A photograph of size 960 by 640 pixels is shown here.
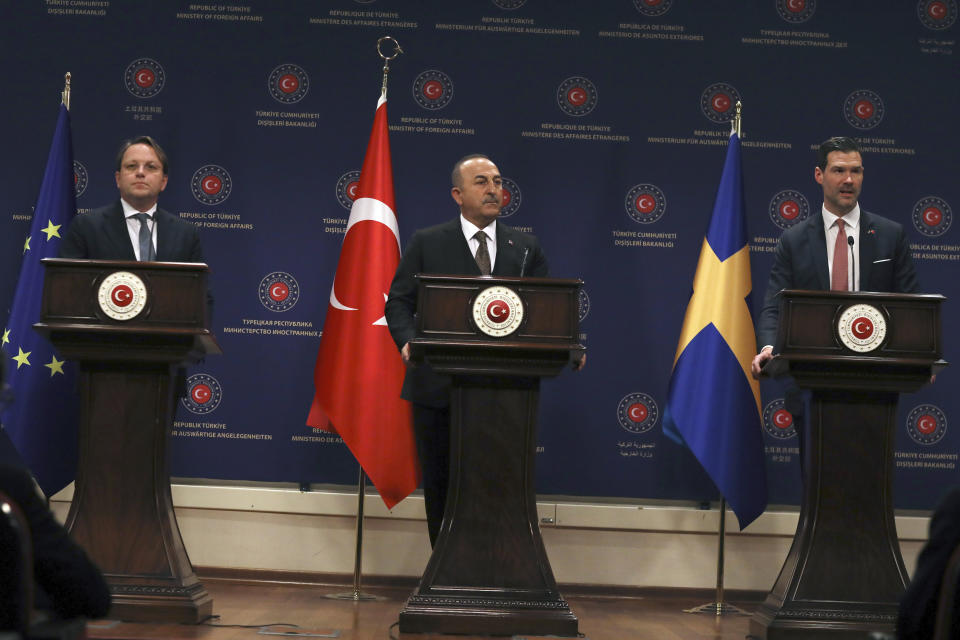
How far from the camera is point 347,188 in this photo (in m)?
5.77

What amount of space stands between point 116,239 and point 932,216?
14.0ft

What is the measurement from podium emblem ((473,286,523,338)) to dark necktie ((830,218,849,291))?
147cm

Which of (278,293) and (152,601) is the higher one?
(278,293)

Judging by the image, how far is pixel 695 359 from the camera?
17.2ft

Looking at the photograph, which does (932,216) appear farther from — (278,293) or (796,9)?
(278,293)

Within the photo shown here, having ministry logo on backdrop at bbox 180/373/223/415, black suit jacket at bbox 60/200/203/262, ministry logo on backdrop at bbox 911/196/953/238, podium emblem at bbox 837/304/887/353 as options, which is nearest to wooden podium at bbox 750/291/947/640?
podium emblem at bbox 837/304/887/353

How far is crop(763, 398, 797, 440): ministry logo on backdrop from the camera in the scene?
5.63m

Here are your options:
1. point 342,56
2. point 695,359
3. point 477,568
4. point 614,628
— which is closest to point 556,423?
point 695,359

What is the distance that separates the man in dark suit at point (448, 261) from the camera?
181 inches

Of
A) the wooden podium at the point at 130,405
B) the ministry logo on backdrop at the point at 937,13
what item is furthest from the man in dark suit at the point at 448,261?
the ministry logo on backdrop at the point at 937,13

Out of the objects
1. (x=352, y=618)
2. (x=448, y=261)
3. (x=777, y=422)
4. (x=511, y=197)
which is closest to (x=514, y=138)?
(x=511, y=197)

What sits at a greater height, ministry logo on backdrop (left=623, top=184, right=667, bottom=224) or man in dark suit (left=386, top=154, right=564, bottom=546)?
ministry logo on backdrop (left=623, top=184, right=667, bottom=224)

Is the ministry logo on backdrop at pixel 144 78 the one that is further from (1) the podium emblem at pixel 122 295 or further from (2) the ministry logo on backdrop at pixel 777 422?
(2) the ministry logo on backdrop at pixel 777 422

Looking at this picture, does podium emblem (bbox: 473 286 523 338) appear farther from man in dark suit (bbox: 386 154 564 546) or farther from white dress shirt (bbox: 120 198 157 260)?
white dress shirt (bbox: 120 198 157 260)
